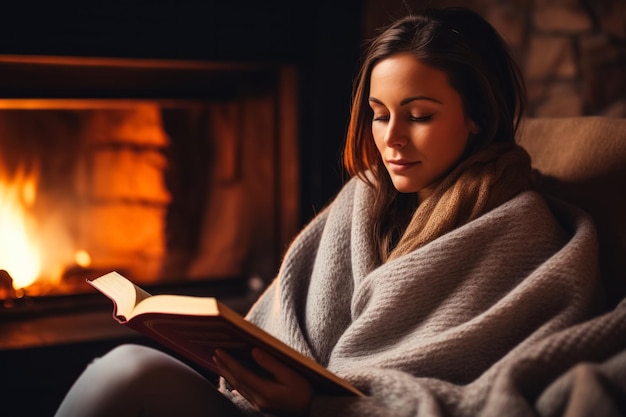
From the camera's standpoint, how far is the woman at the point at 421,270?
3.08 feet

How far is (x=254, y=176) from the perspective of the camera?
2129 millimetres

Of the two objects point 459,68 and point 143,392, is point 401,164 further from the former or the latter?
point 143,392

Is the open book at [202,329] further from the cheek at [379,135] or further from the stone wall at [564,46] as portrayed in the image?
the stone wall at [564,46]

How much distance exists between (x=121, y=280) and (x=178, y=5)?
3.37ft

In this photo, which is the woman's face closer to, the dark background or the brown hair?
the brown hair

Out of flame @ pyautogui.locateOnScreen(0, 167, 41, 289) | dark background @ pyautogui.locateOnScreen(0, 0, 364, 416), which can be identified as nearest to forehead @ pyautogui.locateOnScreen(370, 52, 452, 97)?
dark background @ pyautogui.locateOnScreen(0, 0, 364, 416)

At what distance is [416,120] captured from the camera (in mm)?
1078

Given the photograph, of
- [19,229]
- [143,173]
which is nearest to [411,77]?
[143,173]

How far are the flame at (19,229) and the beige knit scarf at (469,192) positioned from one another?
123 cm

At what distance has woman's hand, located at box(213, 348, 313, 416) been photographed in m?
0.92

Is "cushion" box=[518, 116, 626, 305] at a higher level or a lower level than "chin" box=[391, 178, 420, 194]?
lower

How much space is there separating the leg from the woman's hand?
9 cm

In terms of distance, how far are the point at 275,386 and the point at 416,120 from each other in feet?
1.43

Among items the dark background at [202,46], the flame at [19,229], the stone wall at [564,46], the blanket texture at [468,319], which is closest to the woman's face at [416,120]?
the blanket texture at [468,319]
